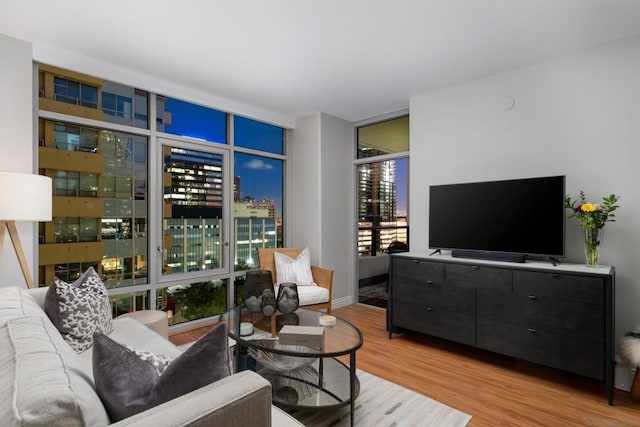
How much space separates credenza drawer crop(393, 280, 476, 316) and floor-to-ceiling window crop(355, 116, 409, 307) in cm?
104

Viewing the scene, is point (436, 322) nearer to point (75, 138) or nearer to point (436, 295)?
point (436, 295)

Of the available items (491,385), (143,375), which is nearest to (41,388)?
(143,375)

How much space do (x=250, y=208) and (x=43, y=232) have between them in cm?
210

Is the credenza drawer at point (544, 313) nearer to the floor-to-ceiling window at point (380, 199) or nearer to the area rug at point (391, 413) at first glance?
the area rug at point (391, 413)

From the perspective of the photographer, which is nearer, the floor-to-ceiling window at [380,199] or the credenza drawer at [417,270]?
the credenza drawer at [417,270]

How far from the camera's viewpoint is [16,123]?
8.31 feet

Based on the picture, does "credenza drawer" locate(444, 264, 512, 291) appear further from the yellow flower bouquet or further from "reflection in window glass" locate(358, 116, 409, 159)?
"reflection in window glass" locate(358, 116, 409, 159)

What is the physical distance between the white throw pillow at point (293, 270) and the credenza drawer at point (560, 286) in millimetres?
2123

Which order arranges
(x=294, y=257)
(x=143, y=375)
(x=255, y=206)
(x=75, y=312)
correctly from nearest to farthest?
(x=143, y=375), (x=75, y=312), (x=294, y=257), (x=255, y=206)

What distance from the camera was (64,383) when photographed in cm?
77

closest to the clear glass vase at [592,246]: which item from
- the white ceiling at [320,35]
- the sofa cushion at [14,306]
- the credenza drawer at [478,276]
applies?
the credenza drawer at [478,276]

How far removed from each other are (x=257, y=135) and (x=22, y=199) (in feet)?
8.86

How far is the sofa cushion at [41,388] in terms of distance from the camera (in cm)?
66

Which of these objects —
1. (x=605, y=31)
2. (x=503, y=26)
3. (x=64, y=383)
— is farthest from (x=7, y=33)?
(x=605, y=31)
